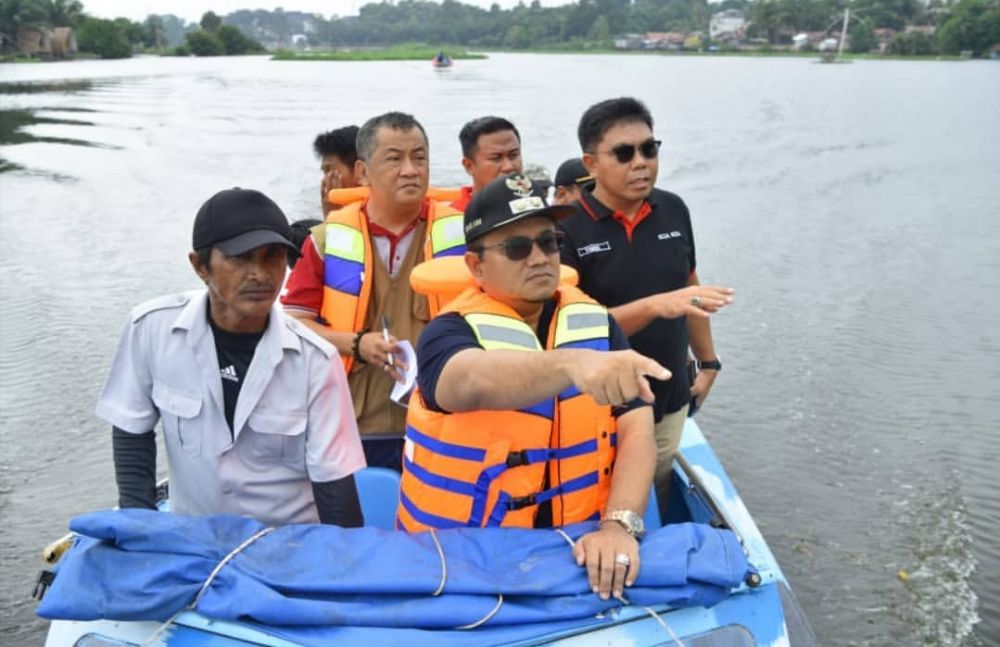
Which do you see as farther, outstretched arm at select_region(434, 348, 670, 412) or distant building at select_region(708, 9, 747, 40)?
distant building at select_region(708, 9, 747, 40)

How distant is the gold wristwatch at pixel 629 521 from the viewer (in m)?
2.19

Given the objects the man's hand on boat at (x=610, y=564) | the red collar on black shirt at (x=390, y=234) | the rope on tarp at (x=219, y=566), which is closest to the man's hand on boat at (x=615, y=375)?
the man's hand on boat at (x=610, y=564)

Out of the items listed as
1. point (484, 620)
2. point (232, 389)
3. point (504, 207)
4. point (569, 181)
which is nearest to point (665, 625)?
point (484, 620)

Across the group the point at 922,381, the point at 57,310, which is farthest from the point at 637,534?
the point at 57,310

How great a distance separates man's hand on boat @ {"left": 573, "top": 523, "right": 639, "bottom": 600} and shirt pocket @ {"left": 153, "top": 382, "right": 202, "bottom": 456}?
0.95 metres

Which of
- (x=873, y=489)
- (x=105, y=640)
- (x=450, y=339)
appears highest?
(x=450, y=339)

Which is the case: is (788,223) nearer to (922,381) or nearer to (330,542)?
(922,381)

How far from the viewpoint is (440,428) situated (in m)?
2.19

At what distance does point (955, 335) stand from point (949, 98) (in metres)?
22.9

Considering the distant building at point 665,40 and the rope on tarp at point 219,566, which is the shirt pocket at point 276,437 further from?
the distant building at point 665,40

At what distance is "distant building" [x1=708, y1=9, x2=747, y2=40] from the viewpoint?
290 ft

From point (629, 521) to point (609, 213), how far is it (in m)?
1.20

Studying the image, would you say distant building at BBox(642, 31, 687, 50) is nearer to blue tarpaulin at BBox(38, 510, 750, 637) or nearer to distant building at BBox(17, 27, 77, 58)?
distant building at BBox(17, 27, 77, 58)

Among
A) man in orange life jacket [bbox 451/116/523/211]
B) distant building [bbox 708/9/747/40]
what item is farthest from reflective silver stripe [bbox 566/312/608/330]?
distant building [bbox 708/9/747/40]
